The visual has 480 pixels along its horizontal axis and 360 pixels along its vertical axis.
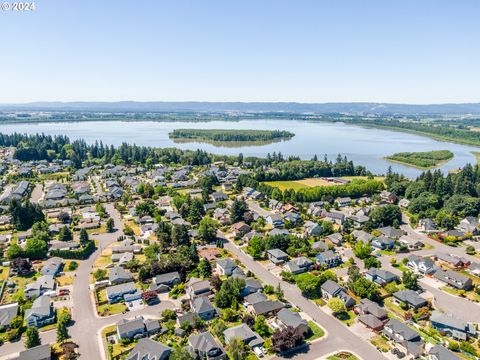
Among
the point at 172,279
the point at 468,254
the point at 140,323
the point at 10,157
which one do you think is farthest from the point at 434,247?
the point at 10,157

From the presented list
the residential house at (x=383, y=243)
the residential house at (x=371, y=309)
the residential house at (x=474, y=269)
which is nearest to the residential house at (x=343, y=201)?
the residential house at (x=383, y=243)

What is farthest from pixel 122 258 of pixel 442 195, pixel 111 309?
pixel 442 195

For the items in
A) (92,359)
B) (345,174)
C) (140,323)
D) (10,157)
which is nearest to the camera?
(92,359)

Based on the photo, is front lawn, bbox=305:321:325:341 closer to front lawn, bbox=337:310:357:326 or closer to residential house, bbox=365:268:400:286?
front lawn, bbox=337:310:357:326

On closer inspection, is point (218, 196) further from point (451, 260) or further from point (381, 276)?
point (451, 260)

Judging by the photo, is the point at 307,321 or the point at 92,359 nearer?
the point at 92,359

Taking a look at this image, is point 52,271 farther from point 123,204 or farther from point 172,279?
point 123,204
